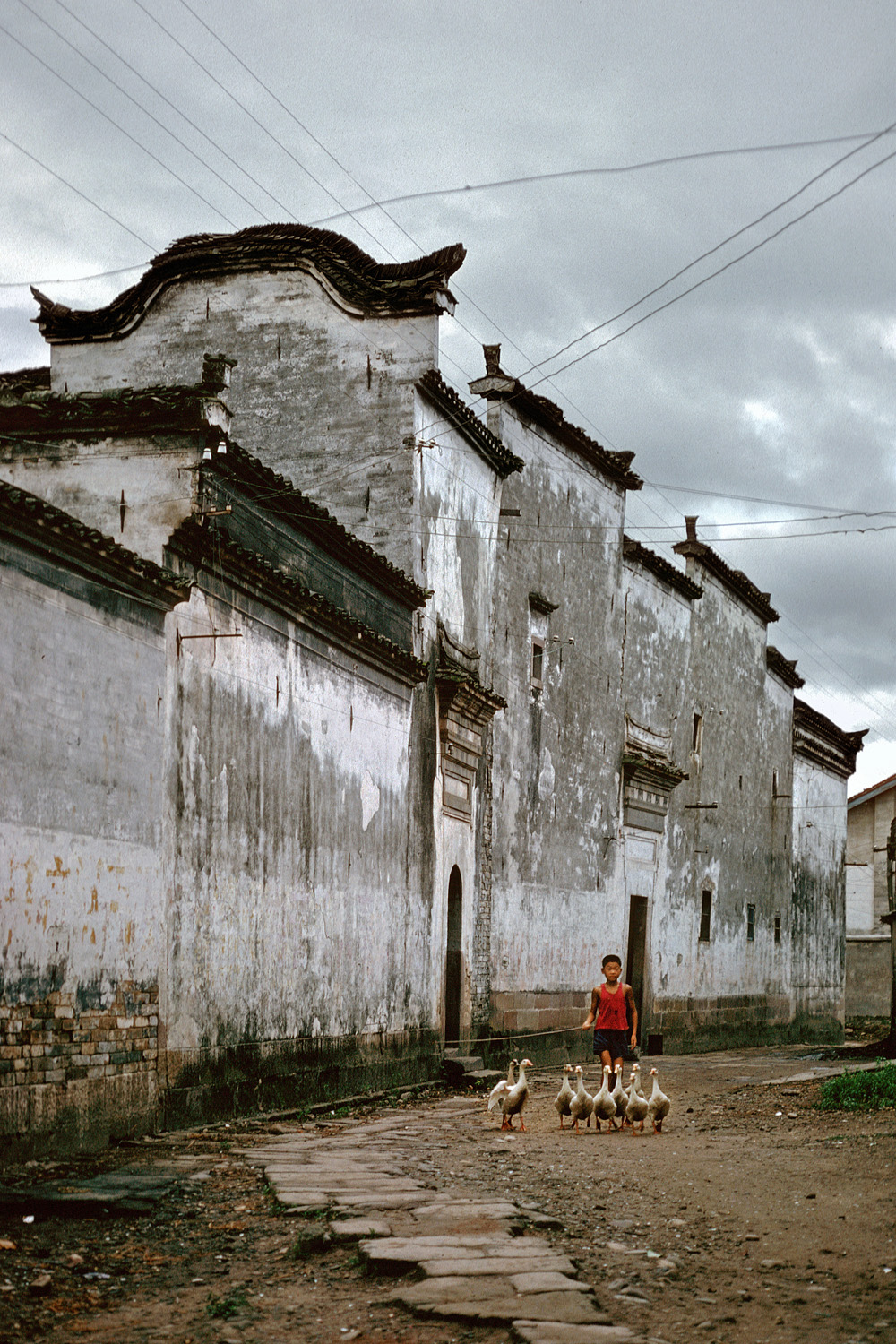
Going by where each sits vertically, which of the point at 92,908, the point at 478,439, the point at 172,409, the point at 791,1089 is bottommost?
the point at 791,1089

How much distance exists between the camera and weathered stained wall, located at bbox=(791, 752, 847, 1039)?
109 ft

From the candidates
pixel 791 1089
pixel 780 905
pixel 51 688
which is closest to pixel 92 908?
pixel 51 688

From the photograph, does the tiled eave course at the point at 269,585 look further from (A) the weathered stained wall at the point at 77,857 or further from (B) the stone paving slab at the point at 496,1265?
(B) the stone paving slab at the point at 496,1265

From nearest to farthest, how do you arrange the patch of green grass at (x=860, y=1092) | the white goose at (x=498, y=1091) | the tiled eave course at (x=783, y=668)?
the white goose at (x=498, y=1091)
the patch of green grass at (x=860, y=1092)
the tiled eave course at (x=783, y=668)

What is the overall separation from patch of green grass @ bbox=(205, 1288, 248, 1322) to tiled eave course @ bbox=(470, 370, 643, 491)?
14677mm

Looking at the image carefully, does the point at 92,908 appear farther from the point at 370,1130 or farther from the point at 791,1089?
the point at 791,1089

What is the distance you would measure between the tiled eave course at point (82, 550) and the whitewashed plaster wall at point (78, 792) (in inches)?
6.1

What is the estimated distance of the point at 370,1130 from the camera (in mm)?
11094

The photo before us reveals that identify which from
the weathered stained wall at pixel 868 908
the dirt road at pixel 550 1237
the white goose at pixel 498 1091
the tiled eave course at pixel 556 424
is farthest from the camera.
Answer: the weathered stained wall at pixel 868 908

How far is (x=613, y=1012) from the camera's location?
1209 cm

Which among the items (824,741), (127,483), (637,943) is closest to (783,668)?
(824,741)

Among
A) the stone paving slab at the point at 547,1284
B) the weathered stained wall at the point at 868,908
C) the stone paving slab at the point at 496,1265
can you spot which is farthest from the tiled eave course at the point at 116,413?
the weathered stained wall at the point at 868,908

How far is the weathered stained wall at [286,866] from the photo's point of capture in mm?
10445

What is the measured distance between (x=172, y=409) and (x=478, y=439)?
7.51m
